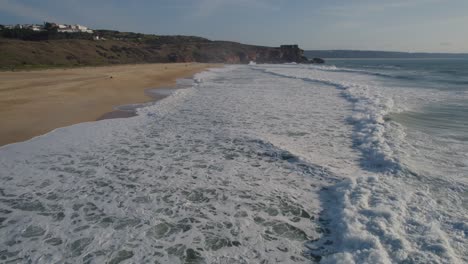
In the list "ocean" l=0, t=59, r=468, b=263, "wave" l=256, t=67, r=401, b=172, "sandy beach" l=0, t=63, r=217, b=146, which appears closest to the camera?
"ocean" l=0, t=59, r=468, b=263

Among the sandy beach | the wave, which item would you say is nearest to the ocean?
the wave

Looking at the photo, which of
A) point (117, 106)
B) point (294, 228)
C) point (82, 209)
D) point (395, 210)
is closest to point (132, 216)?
point (82, 209)

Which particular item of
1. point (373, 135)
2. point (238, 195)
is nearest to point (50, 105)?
point (238, 195)

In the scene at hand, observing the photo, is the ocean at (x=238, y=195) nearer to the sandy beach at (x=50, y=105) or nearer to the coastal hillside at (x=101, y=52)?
the sandy beach at (x=50, y=105)

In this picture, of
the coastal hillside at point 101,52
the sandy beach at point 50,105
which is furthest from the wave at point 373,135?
the coastal hillside at point 101,52

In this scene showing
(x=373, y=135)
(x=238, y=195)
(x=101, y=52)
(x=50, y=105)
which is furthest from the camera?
(x=101, y=52)

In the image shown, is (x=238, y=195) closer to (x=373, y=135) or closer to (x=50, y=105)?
(x=373, y=135)

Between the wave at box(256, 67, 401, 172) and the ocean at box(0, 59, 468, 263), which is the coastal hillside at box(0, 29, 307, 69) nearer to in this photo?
the ocean at box(0, 59, 468, 263)
